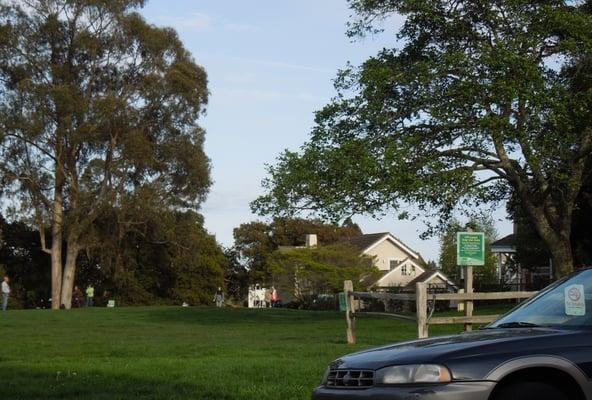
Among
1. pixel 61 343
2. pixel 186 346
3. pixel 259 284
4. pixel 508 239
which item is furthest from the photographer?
pixel 259 284

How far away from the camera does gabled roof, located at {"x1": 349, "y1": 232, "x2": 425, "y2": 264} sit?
244 ft

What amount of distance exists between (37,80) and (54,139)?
3.78 meters

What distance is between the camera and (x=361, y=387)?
5281 mm

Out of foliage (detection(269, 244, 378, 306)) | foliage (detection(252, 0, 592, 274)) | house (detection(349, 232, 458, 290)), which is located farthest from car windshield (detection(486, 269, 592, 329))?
house (detection(349, 232, 458, 290))

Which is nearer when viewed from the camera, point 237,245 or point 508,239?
point 508,239

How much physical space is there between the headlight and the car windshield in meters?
1.14

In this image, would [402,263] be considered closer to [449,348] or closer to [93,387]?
[93,387]

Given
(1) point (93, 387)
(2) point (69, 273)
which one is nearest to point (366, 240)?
(2) point (69, 273)

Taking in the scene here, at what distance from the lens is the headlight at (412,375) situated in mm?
4973

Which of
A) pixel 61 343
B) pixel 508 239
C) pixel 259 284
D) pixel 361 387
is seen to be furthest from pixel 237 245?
pixel 361 387

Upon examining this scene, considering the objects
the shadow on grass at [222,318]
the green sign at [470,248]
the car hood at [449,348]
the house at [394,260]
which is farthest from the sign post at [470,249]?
the house at [394,260]

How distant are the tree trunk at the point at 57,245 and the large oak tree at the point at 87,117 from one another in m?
0.06

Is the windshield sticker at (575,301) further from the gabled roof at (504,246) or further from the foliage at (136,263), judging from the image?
the gabled roof at (504,246)

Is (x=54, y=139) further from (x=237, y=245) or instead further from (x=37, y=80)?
(x=237, y=245)
